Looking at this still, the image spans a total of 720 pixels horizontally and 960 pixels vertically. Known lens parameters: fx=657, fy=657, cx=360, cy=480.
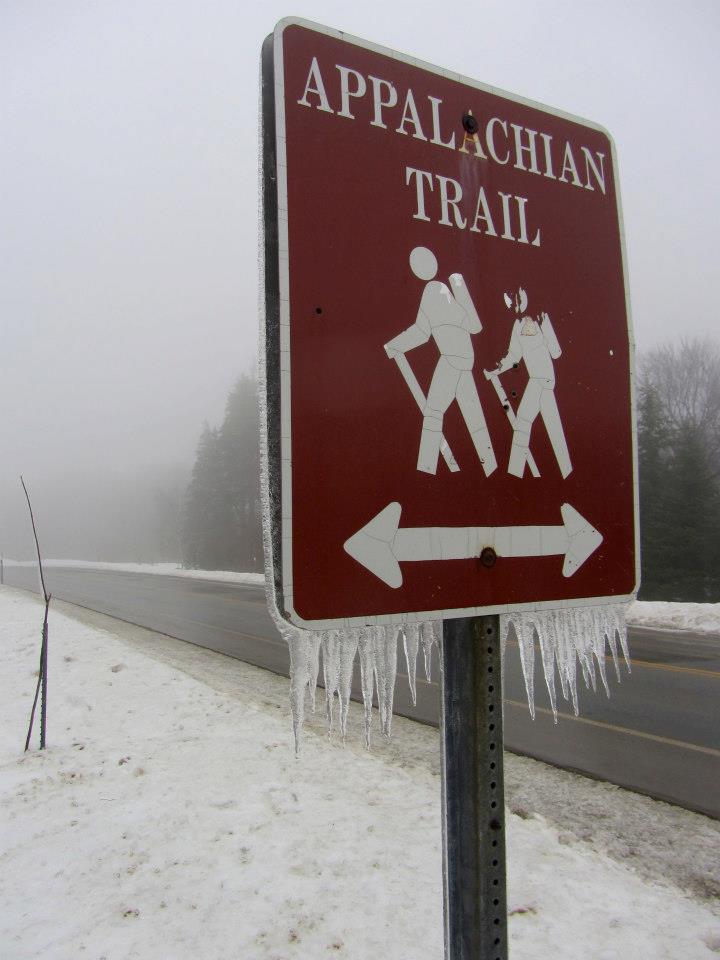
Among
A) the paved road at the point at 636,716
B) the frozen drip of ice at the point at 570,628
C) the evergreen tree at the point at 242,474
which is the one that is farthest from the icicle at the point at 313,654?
the evergreen tree at the point at 242,474

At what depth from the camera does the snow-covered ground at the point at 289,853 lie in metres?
2.90

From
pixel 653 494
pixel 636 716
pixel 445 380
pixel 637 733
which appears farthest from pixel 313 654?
pixel 653 494

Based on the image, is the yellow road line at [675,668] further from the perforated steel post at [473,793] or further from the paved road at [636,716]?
the perforated steel post at [473,793]

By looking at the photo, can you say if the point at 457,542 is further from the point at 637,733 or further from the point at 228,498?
the point at 228,498

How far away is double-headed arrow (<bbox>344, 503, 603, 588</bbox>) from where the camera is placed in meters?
0.93

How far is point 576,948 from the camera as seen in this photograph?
2770mm

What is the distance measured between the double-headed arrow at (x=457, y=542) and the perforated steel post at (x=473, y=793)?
0.15 m

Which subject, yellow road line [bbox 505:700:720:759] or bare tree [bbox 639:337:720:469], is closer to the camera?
yellow road line [bbox 505:700:720:759]

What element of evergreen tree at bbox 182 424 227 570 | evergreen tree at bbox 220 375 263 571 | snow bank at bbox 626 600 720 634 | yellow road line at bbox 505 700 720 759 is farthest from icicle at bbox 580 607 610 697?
evergreen tree at bbox 182 424 227 570

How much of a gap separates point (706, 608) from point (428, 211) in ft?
42.0

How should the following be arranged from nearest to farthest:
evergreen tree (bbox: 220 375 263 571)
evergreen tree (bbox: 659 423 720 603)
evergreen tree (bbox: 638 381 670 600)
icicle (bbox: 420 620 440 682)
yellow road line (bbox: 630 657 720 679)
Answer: icicle (bbox: 420 620 440 682) → yellow road line (bbox: 630 657 720 679) → evergreen tree (bbox: 659 423 720 603) → evergreen tree (bbox: 638 381 670 600) → evergreen tree (bbox: 220 375 263 571)

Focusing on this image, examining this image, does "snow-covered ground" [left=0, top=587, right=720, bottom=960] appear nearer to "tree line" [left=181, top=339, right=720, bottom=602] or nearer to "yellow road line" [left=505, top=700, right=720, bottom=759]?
"yellow road line" [left=505, top=700, right=720, bottom=759]

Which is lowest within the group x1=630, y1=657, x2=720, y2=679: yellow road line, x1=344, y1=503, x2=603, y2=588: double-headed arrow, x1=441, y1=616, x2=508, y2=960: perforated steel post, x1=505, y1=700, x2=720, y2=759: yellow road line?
x1=630, y1=657, x2=720, y2=679: yellow road line

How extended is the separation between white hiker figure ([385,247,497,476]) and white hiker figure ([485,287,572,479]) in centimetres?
6
